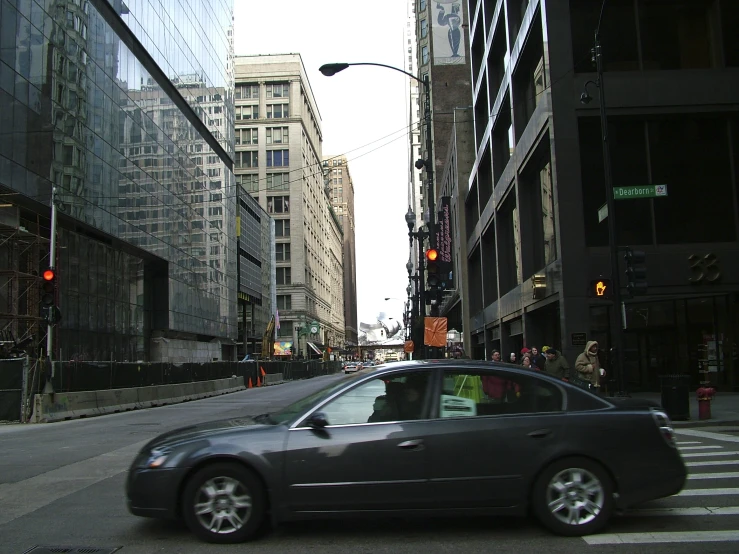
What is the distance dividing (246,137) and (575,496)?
10845cm

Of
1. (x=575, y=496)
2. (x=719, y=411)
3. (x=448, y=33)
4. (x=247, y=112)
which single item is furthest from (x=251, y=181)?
(x=575, y=496)

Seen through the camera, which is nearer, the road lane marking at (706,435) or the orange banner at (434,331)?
the road lane marking at (706,435)

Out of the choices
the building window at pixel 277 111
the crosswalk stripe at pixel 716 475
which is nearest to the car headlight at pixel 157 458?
the crosswalk stripe at pixel 716 475

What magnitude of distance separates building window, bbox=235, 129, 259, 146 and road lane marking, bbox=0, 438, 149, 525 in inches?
4013

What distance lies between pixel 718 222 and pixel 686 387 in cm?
964

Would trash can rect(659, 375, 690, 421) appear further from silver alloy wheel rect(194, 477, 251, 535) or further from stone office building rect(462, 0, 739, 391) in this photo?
silver alloy wheel rect(194, 477, 251, 535)

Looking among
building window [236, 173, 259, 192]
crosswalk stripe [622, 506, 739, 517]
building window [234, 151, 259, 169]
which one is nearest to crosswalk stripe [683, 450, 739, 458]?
crosswalk stripe [622, 506, 739, 517]

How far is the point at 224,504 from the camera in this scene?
532cm

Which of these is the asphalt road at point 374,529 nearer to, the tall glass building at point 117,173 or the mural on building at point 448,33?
the tall glass building at point 117,173

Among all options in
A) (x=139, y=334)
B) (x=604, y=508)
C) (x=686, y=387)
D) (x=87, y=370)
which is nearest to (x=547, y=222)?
(x=686, y=387)

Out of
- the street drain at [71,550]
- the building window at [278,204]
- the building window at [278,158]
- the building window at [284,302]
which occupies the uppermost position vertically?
the building window at [278,158]

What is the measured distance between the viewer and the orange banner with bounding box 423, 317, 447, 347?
19875mm

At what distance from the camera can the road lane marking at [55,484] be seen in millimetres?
6949

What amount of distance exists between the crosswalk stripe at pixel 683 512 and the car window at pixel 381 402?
2.34 metres
